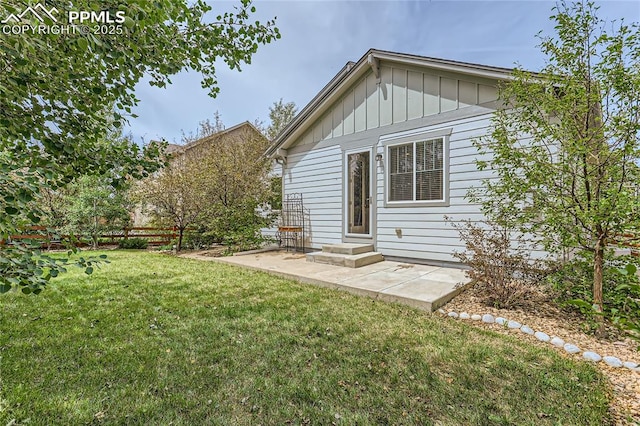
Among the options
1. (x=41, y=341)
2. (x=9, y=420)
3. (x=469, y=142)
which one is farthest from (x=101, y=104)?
(x=469, y=142)

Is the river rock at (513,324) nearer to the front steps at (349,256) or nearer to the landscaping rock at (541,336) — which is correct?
the landscaping rock at (541,336)

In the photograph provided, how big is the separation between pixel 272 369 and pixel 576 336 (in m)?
3.24

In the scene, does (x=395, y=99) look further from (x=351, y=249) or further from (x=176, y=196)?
(x=176, y=196)

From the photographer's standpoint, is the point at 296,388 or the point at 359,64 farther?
the point at 359,64

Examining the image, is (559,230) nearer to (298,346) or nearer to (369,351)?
(369,351)

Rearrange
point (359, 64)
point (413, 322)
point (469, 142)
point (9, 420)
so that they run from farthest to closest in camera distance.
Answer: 1. point (359, 64)
2. point (469, 142)
3. point (413, 322)
4. point (9, 420)

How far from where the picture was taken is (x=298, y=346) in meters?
2.84

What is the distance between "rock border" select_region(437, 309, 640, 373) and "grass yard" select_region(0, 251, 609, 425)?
11.4 inches

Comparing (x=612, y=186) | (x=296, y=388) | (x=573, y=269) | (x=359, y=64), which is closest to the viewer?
(x=296, y=388)

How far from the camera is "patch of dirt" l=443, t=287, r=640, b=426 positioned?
2.11 m

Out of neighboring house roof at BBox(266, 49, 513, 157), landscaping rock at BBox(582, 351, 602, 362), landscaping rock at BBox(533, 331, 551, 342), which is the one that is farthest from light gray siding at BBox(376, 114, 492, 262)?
landscaping rock at BBox(582, 351, 602, 362)

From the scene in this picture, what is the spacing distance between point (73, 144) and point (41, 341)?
7.39 feet

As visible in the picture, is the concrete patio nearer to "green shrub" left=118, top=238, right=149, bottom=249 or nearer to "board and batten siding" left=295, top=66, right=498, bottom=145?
"board and batten siding" left=295, top=66, right=498, bottom=145

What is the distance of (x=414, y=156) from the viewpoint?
6590mm
